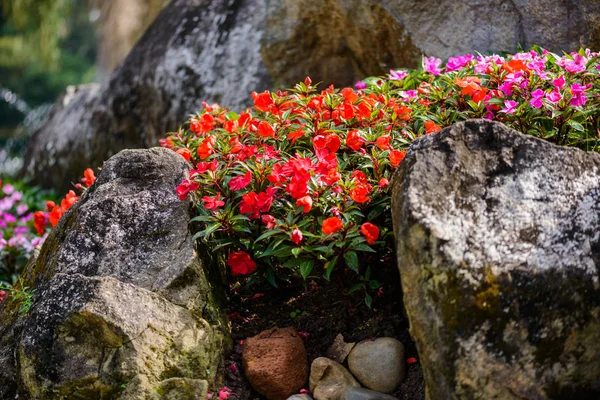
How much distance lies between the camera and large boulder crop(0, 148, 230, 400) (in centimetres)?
232

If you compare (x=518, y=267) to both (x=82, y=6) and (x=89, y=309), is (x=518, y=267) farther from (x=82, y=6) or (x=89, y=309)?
(x=82, y=6)

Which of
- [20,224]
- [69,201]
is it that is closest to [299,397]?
[69,201]

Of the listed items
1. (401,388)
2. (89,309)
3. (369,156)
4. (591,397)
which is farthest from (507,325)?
(89,309)

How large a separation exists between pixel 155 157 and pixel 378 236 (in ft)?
3.45

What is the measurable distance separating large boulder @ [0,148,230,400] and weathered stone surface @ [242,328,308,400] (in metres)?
0.13

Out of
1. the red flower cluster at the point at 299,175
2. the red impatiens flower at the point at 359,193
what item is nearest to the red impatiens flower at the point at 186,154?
the red flower cluster at the point at 299,175

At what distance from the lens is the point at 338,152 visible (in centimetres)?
299

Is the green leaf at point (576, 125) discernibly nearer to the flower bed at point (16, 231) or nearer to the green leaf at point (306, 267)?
the green leaf at point (306, 267)

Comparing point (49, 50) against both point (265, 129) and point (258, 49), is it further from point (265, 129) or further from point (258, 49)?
point (265, 129)

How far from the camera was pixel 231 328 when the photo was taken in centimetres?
277

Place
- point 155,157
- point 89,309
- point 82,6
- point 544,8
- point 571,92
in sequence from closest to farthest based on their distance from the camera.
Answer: point 89,309 → point 571,92 → point 155,157 → point 544,8 → point 82,6

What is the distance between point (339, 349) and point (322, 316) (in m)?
0.21

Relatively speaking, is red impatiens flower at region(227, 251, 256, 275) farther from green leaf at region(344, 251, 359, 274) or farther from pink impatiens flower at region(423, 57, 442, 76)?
pink impatiens flower at region(423, 57, 442, 76)

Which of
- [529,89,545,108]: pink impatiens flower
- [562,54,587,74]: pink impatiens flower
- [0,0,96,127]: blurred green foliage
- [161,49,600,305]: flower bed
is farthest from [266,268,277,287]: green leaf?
[0,0,96,127]: blurred green foliage
